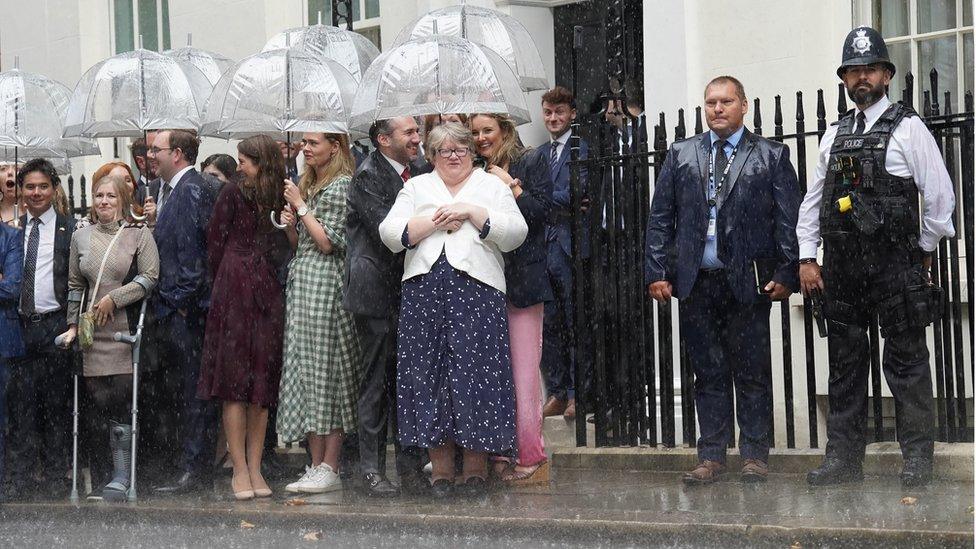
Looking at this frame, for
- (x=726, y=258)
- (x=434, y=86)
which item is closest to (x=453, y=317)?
(x=434, y=86)

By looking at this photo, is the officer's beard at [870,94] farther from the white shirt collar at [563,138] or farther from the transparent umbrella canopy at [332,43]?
the transparent umbrella canopy at [332,43]

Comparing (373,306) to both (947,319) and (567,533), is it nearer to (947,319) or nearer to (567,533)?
(567,533)

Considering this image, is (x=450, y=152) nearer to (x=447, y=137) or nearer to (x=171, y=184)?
(x=447, y=137)

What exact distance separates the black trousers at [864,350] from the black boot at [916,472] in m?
0.03

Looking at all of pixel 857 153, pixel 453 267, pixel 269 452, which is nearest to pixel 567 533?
pixel 453 267

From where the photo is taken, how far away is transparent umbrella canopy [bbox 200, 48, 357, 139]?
30.5ft

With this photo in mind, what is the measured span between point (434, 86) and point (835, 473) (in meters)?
2.81

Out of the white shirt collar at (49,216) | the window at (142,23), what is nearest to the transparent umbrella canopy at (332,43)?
the white shirt collar at (49,216)

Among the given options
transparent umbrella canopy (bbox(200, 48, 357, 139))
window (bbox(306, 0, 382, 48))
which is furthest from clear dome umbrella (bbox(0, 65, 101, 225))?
window (bbox(306, 0, 382, 48))

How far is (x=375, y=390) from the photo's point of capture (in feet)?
29.1

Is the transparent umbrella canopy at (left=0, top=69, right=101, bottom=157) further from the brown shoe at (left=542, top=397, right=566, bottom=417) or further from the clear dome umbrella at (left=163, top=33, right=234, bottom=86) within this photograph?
the brown shoe at (left=542, top=397, right=566, bottom=417)

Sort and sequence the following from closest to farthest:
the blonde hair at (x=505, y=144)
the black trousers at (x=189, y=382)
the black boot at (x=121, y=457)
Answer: the blonde hair at (x=505, y=144) < the black boot at (x=121, y=457) < the black trousers at (x=189, y=382)

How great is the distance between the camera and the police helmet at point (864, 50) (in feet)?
26.3

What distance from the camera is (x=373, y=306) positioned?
8.76 meters
